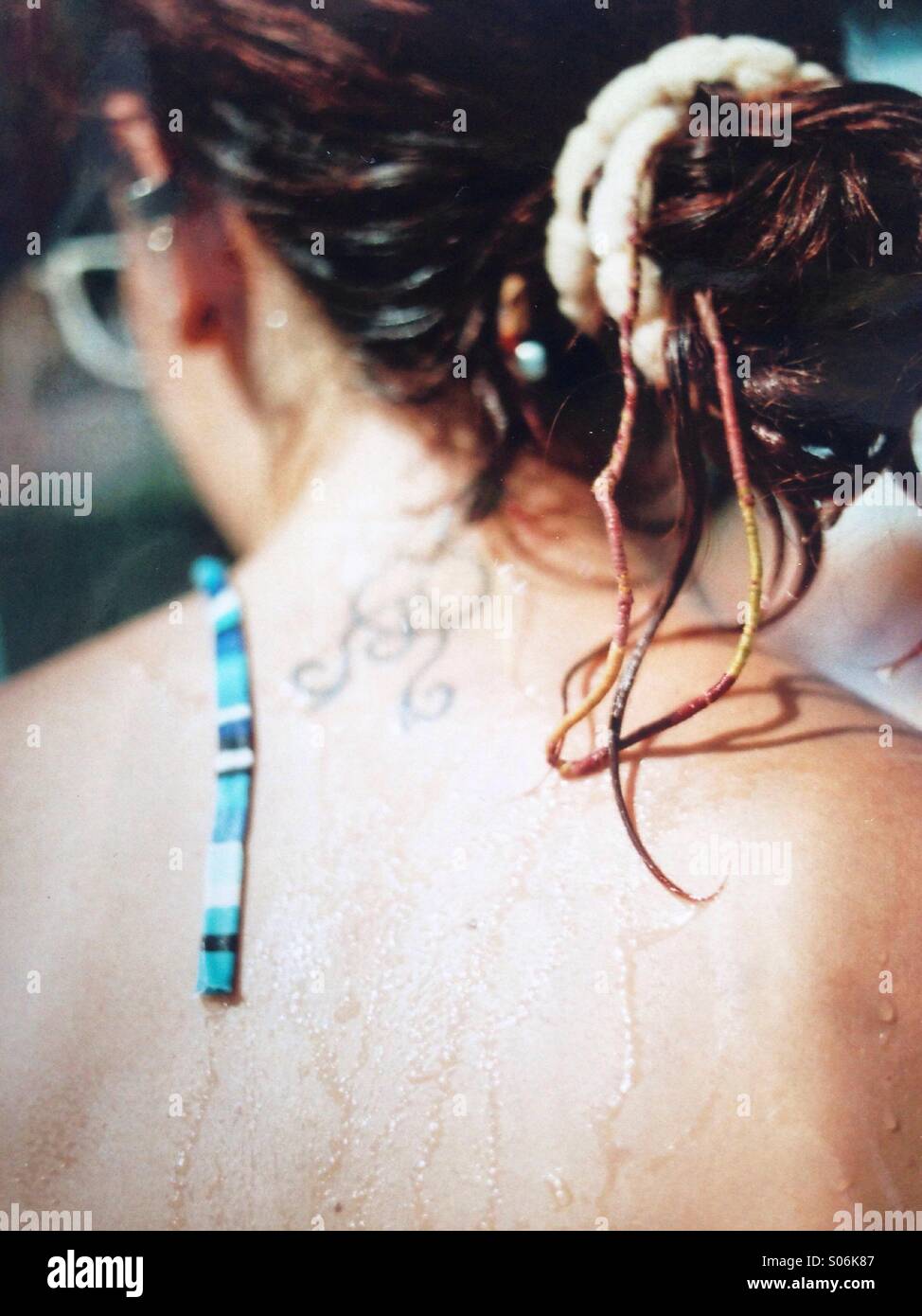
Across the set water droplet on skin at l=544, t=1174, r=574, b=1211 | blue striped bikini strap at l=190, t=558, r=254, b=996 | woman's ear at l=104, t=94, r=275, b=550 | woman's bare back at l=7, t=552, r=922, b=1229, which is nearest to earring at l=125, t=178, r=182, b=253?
woman's ear at l=104, t=94, r=275, b=550

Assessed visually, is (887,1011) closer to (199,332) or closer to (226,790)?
(226,790)

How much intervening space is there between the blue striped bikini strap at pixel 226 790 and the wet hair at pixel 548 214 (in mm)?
277

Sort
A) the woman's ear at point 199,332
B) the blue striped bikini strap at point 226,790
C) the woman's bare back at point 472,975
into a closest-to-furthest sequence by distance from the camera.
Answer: the woman's bare back at point 472,975 < the blue striped bikini strap at point 226,790 < the woman's ear at point 199,332

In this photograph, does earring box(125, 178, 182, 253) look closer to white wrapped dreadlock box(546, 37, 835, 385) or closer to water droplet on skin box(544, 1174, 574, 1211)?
white wrapped dreadlock box(546, 37, 835, 385)

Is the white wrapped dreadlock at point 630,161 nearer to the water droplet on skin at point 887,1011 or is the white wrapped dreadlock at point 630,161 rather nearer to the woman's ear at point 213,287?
the woman's ear at point 213,287

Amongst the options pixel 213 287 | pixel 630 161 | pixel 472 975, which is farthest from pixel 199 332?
pixel 472 975

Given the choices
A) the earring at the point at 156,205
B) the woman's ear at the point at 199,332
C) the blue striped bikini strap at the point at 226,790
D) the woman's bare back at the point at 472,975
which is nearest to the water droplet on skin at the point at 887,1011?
the woman's bare back at the point at 472,975

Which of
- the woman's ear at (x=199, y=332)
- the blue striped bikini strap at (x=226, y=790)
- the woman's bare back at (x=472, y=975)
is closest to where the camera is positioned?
the woman's bare back at (x=472, y=975)

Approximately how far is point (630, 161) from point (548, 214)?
85 mm

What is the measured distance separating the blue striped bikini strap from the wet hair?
10.9 inches

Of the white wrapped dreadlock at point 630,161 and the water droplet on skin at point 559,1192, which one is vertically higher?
the white wrapped dreadlock at point 630,161

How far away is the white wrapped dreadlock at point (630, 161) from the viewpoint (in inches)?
32.1
